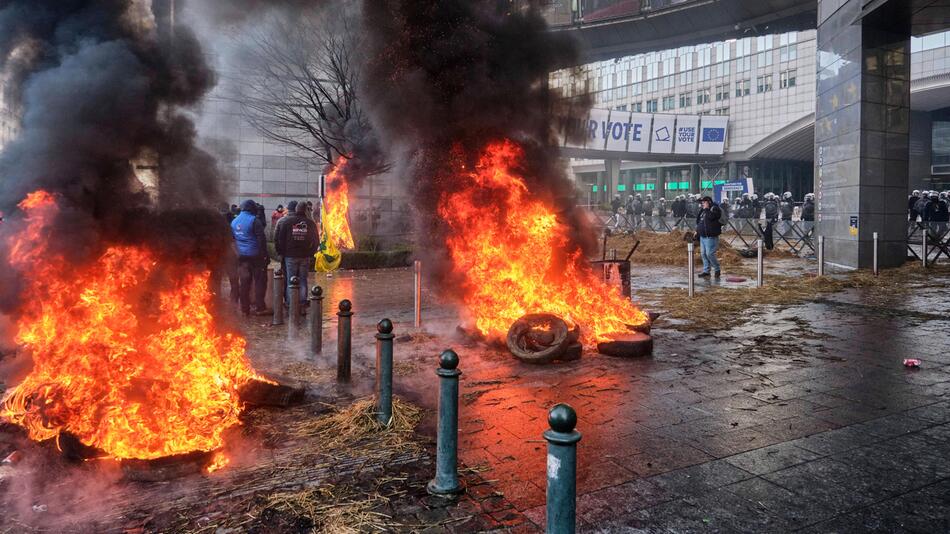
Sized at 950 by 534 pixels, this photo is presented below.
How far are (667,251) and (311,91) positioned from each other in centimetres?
1265

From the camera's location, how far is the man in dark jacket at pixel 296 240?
9.86 metres

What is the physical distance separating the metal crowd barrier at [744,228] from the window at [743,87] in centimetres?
2360

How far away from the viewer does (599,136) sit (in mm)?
34125

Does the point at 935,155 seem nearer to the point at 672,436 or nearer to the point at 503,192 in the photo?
the point at 503,192

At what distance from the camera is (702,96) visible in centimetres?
5341

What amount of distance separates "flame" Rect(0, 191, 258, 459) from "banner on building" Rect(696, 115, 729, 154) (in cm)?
3673

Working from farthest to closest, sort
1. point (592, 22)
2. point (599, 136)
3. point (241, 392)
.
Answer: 1. point (599, 136)
2. point (592, 22)
3. point (241, 392)

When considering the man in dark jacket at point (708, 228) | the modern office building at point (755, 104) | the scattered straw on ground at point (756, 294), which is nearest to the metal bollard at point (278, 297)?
the scattered straw on ground at point (756, 294)

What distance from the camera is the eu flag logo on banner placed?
120ft

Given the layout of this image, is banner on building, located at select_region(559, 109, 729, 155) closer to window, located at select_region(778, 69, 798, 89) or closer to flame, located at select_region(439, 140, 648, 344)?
window, located at select_region(778, 69, 798, 89)

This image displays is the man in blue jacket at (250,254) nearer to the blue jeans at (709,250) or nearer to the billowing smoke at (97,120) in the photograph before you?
the billowing smoke at (97,120)

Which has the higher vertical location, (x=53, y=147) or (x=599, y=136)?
(x=599, y=136)

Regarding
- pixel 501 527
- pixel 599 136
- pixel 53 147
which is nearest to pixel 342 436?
pixel 501 527

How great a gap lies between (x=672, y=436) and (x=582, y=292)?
3602mm
